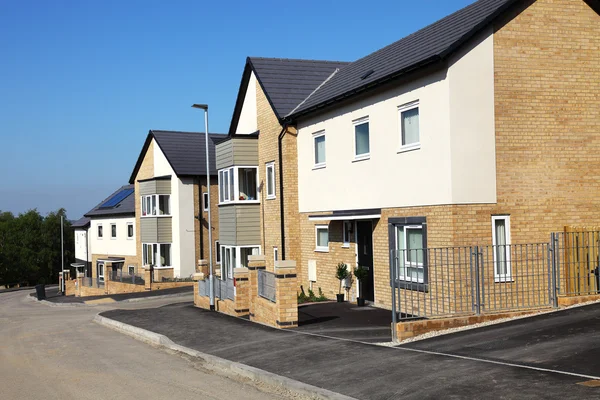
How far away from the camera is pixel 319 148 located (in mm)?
22125

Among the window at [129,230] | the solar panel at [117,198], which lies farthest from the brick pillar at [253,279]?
the solar panel at [117,198]

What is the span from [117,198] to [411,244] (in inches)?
1580

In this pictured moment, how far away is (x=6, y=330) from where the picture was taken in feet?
71.4

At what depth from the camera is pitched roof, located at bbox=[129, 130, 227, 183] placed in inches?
1593

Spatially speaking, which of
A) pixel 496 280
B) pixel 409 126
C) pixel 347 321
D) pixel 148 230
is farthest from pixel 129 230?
pixel 496 280

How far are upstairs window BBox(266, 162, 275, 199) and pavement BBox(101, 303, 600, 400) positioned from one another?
9.51m

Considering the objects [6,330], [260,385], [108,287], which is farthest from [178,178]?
[260,385]

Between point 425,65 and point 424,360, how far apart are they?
734 cm

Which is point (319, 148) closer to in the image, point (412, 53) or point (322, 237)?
point (322, 237)

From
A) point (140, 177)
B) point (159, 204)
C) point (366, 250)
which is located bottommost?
point (366, 250)

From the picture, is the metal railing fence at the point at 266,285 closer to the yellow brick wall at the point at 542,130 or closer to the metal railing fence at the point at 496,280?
the metal railing fence at the point at 496,280

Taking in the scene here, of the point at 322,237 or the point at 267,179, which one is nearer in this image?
the point at 322,237

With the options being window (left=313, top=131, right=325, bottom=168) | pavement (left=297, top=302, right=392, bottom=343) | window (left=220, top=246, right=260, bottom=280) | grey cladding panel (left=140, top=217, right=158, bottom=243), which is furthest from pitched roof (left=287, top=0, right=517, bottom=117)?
grey cladding panel (left=140, top=217, right=158, bottom=243)

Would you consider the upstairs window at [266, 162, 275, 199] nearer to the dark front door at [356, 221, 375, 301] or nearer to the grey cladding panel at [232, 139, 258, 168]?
the grey cladding panel at [232, 139, 258, 168]
